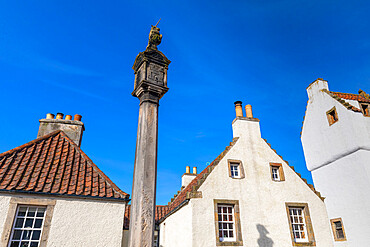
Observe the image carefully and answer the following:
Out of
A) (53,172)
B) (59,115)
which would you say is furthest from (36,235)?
(59,115)

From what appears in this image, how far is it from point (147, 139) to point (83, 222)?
5.94m

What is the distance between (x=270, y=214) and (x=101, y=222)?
28.2ft

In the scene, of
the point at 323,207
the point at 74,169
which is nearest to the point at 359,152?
the point at 323,207

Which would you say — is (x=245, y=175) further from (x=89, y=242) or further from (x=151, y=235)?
(x=151, y=235)

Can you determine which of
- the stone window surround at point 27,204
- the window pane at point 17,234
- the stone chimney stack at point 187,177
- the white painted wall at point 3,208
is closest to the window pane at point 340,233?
the stone chimney stack at point 187,177

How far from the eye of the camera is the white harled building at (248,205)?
38.6ft

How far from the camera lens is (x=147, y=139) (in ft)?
14.5

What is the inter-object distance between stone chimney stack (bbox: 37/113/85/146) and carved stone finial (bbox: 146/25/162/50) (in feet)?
28.1

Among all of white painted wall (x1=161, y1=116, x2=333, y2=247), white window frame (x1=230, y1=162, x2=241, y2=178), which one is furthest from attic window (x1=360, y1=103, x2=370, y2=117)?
white window frame (x1=230, y1=162, x2=241, y2=178)

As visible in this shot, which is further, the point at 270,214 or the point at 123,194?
the point at 270,214

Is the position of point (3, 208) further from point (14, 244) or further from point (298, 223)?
point (298, 223)

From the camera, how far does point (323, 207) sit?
13.8m

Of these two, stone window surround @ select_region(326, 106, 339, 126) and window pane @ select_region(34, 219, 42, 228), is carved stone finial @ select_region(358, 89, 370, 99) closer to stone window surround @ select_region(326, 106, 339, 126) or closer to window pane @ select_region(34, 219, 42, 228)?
stone window surround @ select_region(326, 106, 339, 126)

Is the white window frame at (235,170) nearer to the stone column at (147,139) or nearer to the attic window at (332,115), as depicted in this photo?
the attic window at (332,115)
